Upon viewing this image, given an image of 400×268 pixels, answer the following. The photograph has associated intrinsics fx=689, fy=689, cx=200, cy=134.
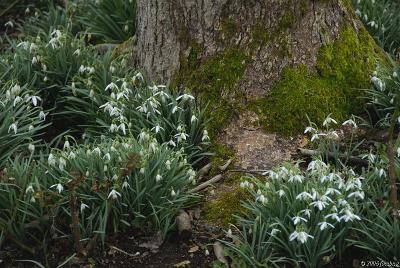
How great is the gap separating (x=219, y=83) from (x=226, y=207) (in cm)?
103

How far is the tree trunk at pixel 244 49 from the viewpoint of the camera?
5.00 meters

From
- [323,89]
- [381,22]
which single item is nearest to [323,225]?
[323,89]

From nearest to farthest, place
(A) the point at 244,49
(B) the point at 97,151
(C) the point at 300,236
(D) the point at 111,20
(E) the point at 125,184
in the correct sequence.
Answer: (C) the point at 300,236
(E) the point at 125,184
(B) the point at 97,151
(A) the point at 244,49
(D) the point at 111,20

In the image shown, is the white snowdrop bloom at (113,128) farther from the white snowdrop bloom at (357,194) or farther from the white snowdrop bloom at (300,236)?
the white snowdrop bloom at (357,194)

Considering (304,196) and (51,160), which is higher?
(304,196)

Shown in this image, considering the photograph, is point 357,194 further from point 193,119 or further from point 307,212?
point 193,119

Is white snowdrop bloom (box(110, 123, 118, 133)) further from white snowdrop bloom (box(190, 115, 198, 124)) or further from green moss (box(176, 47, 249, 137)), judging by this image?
green moss (box(176, 47, 249, 137))

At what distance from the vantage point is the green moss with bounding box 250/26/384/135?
16.5 ft

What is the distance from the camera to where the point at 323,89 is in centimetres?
512

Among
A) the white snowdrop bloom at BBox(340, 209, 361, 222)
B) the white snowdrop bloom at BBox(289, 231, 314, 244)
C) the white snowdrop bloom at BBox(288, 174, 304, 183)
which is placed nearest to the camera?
the white snowdrop bloom at BBox(289, 231, 314, 244)

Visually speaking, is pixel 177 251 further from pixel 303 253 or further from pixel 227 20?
pixel 227 20

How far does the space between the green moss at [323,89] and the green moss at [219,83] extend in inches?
7.7

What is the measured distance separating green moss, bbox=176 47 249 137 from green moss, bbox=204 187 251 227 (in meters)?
0.61

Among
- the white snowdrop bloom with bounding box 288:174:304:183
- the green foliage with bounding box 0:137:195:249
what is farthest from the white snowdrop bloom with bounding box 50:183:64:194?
the white snowdrop bloom with bounding box 288:174:304:183
